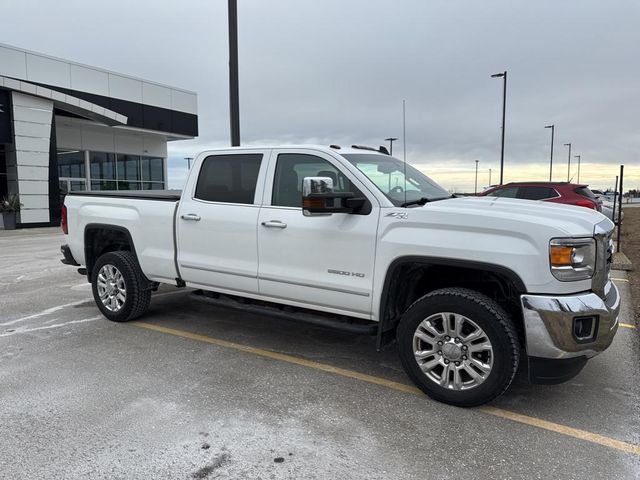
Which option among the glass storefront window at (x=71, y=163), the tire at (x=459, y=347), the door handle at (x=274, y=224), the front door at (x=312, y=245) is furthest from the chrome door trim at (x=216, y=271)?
the glass storefront window at (x=71, y=163)

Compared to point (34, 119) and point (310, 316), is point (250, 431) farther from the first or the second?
point (34, 119)

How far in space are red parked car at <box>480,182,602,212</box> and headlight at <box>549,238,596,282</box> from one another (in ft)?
27.6

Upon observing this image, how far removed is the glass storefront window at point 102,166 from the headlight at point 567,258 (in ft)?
94.3

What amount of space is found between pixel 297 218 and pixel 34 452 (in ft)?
8.35

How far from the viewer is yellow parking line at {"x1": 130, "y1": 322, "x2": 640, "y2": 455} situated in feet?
10.5

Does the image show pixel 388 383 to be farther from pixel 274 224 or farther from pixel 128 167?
pixel 128 167

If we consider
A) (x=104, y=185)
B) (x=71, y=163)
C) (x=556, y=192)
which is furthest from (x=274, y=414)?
(x=104, y=185)

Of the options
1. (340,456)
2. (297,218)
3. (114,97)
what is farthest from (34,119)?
(340,456)

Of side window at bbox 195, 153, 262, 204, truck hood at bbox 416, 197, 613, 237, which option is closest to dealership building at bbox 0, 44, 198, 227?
side window at bbox 195, 153, 262, 204

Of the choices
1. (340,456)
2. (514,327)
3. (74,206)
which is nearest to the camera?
(340,456)

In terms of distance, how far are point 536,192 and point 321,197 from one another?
10.5 m

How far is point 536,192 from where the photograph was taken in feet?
41.4

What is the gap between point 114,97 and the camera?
26578 mm

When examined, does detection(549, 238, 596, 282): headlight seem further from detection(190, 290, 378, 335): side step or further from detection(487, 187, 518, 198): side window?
detection(487, 187, 518, 198): side window
